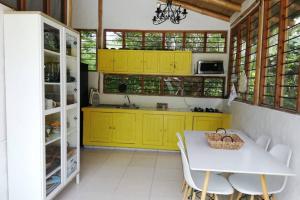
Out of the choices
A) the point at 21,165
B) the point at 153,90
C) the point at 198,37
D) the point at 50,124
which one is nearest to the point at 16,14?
the point at 50,124

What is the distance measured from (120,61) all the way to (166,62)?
0.96m

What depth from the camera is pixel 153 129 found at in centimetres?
467

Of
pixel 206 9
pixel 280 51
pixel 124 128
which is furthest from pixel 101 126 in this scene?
pixel 280 51

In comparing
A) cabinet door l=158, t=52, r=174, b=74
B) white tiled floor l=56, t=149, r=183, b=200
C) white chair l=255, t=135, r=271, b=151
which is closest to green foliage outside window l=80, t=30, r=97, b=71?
cabinet door l=158, t=52, r=174, b=74

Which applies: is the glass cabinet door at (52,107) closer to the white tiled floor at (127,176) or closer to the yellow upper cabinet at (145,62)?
the white tiled floor at (127,176)

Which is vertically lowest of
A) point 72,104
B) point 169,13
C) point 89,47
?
point 72,104

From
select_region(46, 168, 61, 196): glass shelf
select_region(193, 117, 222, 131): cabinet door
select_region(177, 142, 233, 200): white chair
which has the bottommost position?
select_region(46, 168, 61, 196): glass shelf

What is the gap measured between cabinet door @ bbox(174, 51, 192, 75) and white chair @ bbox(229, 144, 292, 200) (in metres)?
2.70

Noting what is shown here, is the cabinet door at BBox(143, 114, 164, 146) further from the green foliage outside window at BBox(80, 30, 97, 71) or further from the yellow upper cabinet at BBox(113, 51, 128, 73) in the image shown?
the green foliage outside window at BBox(80, 30, 97, 71)

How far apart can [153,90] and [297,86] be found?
3.27 m

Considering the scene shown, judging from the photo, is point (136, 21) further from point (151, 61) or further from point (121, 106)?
point (121, 106)

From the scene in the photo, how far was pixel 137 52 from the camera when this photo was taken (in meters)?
4.82

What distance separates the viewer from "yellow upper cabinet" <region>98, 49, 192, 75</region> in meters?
4.75

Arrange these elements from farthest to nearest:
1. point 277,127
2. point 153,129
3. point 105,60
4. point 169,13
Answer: point 105,60
point 153,129
point 169,13
point 277,127
